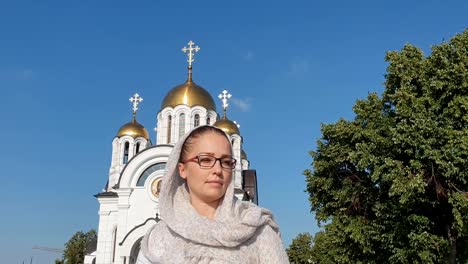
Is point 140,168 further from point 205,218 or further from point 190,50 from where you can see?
point 205,218

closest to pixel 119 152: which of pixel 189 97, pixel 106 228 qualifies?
pixel 106 228

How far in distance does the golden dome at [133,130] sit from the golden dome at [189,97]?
6.93 feet

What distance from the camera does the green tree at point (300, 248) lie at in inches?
1402

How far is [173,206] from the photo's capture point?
2320 mm

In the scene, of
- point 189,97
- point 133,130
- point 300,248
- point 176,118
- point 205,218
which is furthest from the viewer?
point 300,248

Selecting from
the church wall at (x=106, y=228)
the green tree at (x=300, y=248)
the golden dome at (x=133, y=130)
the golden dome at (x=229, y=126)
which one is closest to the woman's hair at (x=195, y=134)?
the church wall at (x=106, y=228)

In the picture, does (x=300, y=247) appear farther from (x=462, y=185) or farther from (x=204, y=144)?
(x=204, y=144)

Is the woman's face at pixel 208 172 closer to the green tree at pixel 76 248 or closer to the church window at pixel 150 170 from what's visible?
the church window at pixel 150 170

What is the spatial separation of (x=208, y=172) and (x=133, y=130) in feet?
99.5

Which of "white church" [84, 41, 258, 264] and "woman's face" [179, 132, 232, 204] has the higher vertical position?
"white church" [84, 41, 258, 264]

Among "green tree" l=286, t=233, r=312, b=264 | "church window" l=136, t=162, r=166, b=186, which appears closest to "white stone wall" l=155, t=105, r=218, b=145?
"church window" l=136, t=162, r=166, b=186

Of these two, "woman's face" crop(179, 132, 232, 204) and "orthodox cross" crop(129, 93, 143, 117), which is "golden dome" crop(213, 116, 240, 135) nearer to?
"orthodox cross" crop(129, 93, 143, 117)

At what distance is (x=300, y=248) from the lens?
37812mm

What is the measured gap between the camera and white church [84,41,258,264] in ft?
92.8
